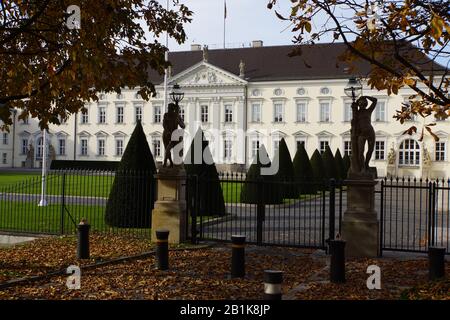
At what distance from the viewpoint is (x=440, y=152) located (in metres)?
48.9

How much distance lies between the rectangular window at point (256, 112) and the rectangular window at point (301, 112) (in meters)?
4.11

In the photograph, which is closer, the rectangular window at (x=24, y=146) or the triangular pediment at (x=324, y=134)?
the triangular pediment at (x=324, y=134)

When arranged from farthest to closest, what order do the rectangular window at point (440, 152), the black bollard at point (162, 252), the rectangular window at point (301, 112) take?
the rectangular window at point (301, 112), the rectangular window at point (440, 152), the black bollard at point (162, 252)

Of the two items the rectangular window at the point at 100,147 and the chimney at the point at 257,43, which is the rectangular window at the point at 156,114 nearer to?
the rectangular window at the point at 100,147

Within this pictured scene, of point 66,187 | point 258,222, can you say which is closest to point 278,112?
point 66,187

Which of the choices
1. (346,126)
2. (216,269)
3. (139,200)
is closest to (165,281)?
(216,269)

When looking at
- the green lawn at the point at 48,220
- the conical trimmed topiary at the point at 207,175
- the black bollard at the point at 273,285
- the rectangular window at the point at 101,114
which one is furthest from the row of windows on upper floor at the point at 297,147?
the black bollard at the point at 273,285

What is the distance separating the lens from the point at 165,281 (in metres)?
7.67

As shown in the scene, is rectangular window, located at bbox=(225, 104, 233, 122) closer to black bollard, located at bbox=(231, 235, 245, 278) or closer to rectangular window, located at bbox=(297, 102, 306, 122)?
rectangular window, located at bbox=(297, 102, 306, 122)

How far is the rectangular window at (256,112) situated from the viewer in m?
55.5

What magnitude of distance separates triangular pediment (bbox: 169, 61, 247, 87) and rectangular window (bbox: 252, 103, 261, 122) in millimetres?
2704

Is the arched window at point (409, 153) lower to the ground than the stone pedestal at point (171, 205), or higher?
higher

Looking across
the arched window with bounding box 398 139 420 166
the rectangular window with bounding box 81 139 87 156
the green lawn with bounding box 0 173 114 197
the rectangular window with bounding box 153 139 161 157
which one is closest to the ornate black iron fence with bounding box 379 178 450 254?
the green lawn with bounding box 0 173 114 197

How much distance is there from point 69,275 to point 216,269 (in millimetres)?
2309
